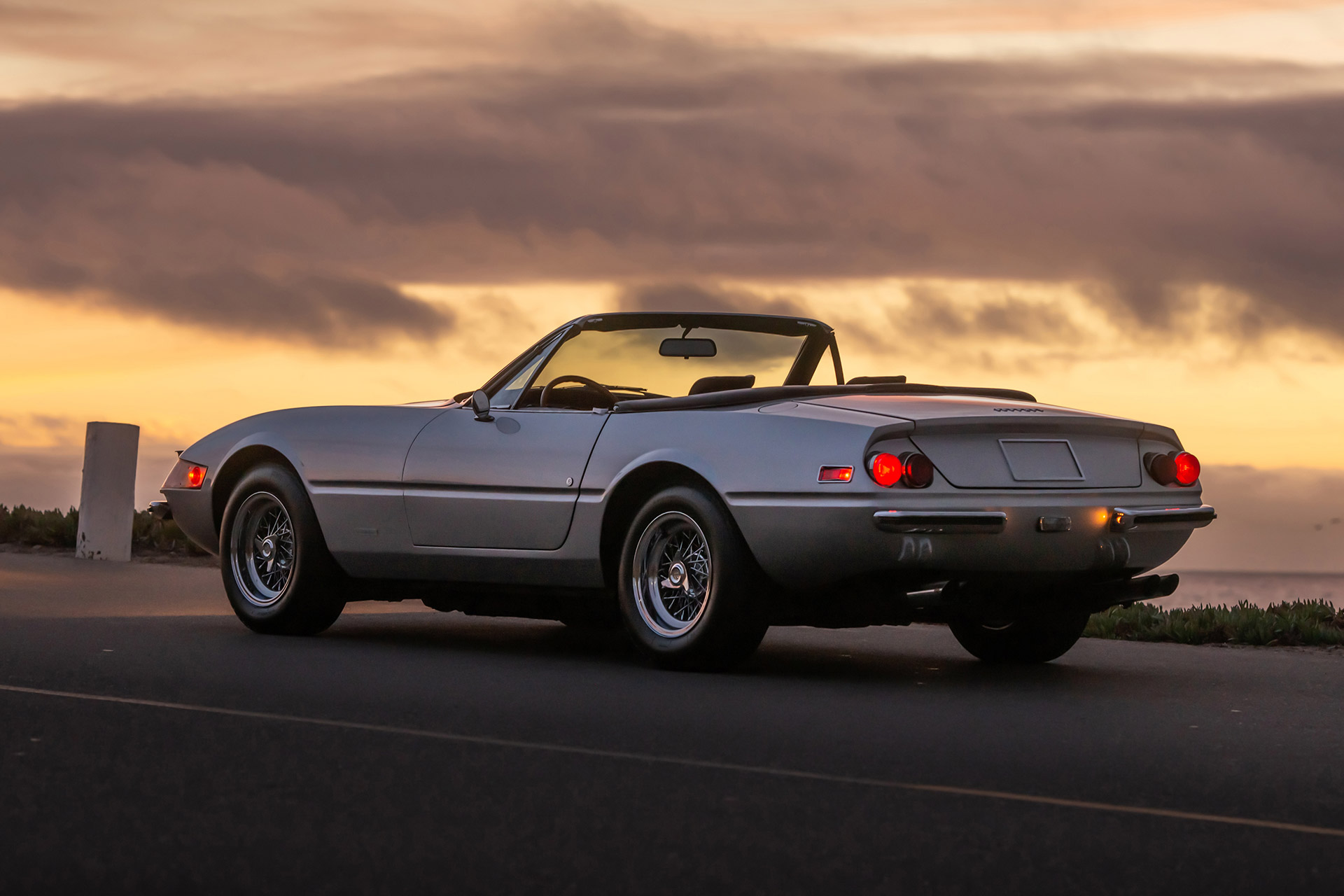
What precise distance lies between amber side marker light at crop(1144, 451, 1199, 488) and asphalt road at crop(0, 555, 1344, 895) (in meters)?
0.89

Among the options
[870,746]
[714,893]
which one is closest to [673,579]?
[870,746]

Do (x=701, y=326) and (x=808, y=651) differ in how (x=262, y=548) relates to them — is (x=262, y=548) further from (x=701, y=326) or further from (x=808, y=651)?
(x=808, y=651)

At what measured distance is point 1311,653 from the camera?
32.6ft

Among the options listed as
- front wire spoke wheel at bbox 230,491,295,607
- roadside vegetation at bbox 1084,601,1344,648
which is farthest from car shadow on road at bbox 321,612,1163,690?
roadside vegetation at bbox 1084,601,1344,648

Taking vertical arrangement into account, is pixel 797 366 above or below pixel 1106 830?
above

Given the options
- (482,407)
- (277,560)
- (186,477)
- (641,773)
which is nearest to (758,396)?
(482,407)

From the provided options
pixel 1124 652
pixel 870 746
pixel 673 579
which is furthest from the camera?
pixel 1124 652

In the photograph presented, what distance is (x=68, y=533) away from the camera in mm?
16344

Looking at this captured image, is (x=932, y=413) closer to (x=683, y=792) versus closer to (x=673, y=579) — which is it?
(x=673, y=579)

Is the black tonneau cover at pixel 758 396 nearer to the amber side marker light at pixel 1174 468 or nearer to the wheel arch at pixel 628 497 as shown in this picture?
the wheel arch at pixel 628 497

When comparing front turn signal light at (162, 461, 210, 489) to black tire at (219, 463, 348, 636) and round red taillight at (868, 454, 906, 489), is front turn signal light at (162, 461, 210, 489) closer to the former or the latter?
black tire at (219, 463, 348, 636)

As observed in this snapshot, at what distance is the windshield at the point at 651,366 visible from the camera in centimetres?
884

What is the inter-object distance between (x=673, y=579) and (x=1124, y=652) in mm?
3014

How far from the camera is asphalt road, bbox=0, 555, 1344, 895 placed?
4145mm
